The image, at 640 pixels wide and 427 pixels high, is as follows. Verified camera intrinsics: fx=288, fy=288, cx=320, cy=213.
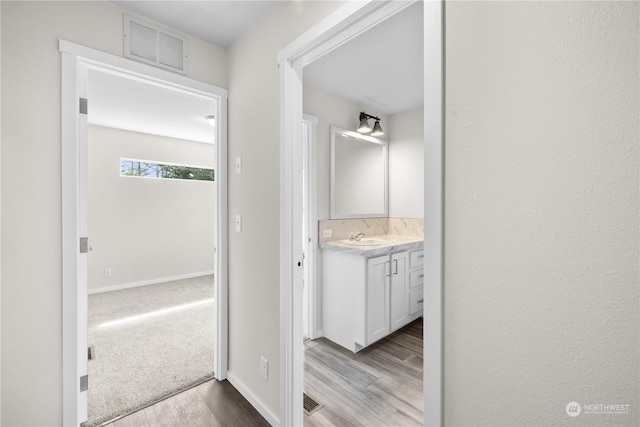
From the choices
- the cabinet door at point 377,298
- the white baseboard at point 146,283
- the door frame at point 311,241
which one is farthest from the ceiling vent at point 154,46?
the white baseboard at point 146,283

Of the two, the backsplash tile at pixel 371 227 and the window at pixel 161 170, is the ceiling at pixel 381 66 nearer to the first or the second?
the backsplash tile at pixel 371 227

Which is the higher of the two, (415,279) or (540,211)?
(540,211)

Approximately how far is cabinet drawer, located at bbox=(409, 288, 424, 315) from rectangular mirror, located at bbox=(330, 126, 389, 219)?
0.97 meters

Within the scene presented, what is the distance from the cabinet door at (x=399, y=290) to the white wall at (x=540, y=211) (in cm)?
178

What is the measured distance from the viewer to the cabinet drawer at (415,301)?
2924 mm

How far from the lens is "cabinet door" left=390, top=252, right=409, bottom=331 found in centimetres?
268

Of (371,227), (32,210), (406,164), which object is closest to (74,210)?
(32,210)

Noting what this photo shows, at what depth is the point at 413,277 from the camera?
294 cm

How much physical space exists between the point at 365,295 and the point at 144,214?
3.97 m

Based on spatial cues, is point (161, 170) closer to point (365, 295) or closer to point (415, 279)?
point (365, 295)

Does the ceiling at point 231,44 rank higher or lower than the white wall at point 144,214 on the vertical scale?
higher

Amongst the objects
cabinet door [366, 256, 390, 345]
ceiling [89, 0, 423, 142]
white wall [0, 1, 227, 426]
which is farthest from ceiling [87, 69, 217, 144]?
cabinet door [366, 256, 390, 345]

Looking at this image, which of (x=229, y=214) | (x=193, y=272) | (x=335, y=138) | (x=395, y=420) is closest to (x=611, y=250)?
(x=395, y=420)

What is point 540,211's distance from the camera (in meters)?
0.75
